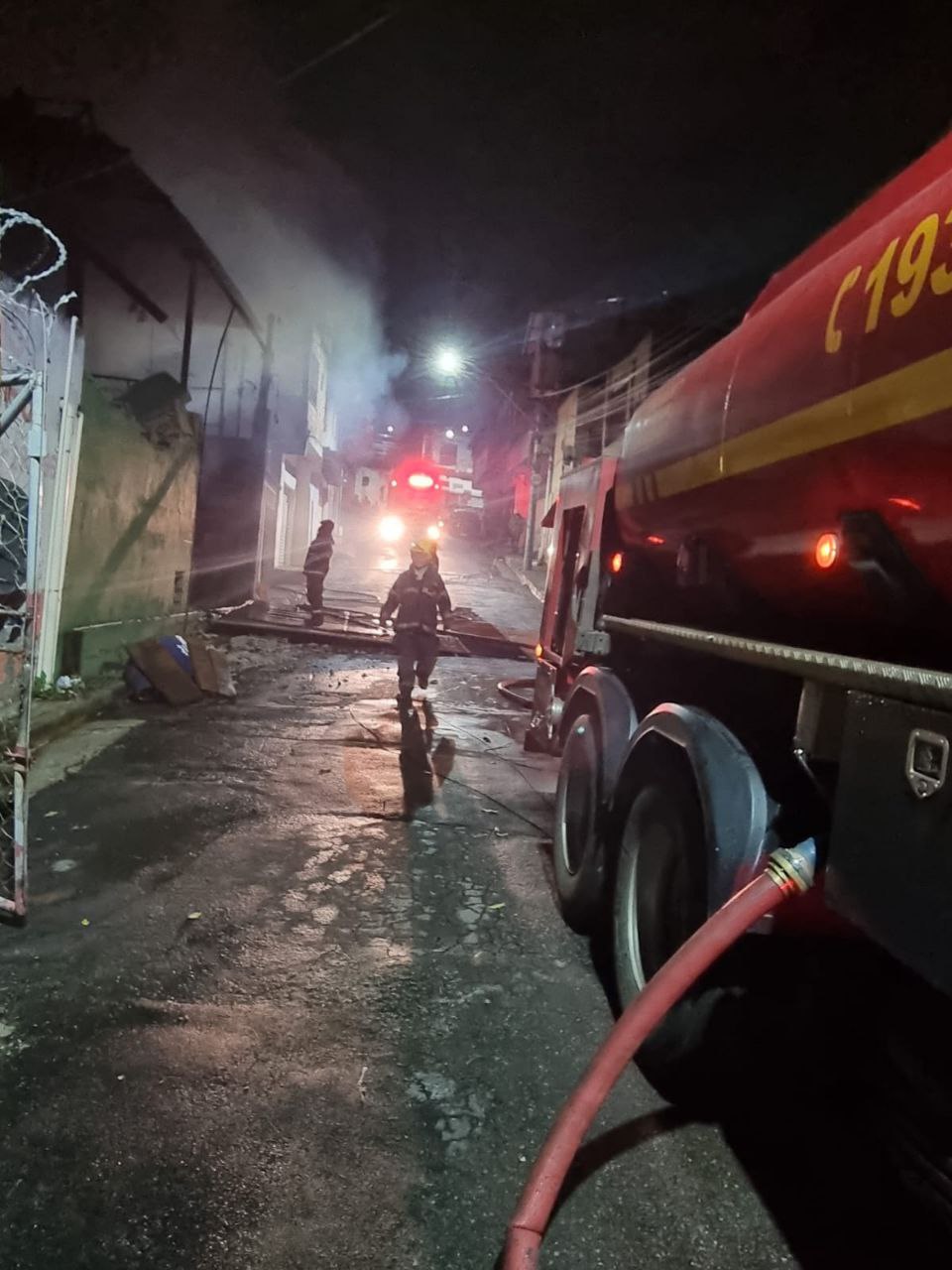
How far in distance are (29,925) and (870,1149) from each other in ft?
11.6

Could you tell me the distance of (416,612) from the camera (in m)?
8.93

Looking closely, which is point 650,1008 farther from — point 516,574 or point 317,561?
point 516,574

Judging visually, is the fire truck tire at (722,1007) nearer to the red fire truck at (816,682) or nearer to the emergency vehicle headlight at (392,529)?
the red fire truck at (816,682)

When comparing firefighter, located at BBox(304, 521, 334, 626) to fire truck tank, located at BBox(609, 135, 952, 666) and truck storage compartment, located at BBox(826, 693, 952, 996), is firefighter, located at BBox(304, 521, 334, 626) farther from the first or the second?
truck storage compartment, located at BBox(826, 693, 952, 996)

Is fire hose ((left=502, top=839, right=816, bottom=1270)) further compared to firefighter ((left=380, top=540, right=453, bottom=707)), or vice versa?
firefighter ((left=380, top=540, right=453, bottom=707))

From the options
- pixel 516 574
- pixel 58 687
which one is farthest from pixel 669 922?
pixel 516 574

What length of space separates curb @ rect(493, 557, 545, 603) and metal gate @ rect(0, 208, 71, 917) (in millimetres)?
15749

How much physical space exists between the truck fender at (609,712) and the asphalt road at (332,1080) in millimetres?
932

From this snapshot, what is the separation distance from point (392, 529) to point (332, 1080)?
4588 cm

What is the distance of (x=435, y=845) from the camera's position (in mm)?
4980

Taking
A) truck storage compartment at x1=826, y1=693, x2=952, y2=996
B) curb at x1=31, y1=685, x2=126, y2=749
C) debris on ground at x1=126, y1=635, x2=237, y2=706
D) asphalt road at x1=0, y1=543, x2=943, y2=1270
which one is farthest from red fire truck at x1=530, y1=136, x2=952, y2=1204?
debris on ground at x1=126, y1=635, x2=237, y2=706

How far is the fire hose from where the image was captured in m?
1.98

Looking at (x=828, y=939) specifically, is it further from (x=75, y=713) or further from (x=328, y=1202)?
(x=75, y=713)

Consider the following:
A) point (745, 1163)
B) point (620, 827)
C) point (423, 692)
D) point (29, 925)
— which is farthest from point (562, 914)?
point (423, 692)
